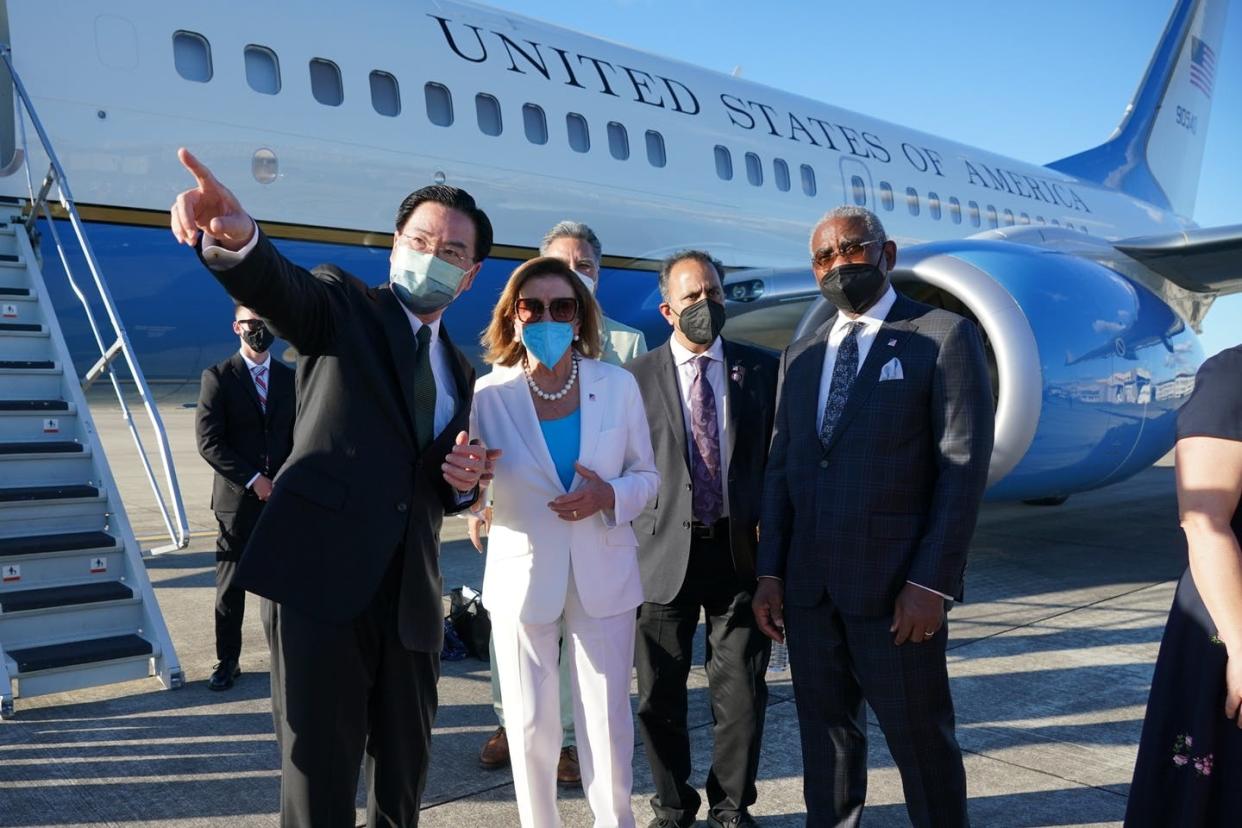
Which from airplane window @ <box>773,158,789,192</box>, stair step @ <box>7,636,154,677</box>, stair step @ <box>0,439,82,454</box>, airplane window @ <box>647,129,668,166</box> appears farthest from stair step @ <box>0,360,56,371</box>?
airplane window @ <box>773,158,789,192</box>

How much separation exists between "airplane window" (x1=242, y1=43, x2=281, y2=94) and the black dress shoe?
303 cm

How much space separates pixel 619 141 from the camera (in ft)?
23.6

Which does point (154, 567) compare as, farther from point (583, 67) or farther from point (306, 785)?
point (306, 785)

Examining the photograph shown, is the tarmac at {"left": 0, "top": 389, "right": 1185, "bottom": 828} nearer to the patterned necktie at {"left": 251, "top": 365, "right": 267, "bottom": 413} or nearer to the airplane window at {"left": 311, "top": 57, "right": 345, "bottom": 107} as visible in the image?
the patterned necktie at {"left": 251, "top": 365, "right": 267, "bottom": 413}

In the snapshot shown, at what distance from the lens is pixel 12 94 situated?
510 cm

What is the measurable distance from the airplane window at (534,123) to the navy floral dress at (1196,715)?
5.48m

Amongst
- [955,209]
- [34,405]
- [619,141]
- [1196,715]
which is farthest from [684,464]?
[955,209]

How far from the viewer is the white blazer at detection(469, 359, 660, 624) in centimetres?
225

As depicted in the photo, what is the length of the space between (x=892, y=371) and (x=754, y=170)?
629 cm

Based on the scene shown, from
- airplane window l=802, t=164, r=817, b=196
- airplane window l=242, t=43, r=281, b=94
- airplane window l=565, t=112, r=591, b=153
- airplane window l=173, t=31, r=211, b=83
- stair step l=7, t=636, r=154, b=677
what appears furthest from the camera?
airplane window l=802, t=164, r=817, b=196

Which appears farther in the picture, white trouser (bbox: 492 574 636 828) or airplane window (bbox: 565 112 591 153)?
airplane window (bbox: 565 112 591 153)

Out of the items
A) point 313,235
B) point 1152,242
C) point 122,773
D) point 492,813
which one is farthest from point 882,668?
point 1152,242

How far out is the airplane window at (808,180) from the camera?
8.83m

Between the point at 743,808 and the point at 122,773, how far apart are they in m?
1.83
